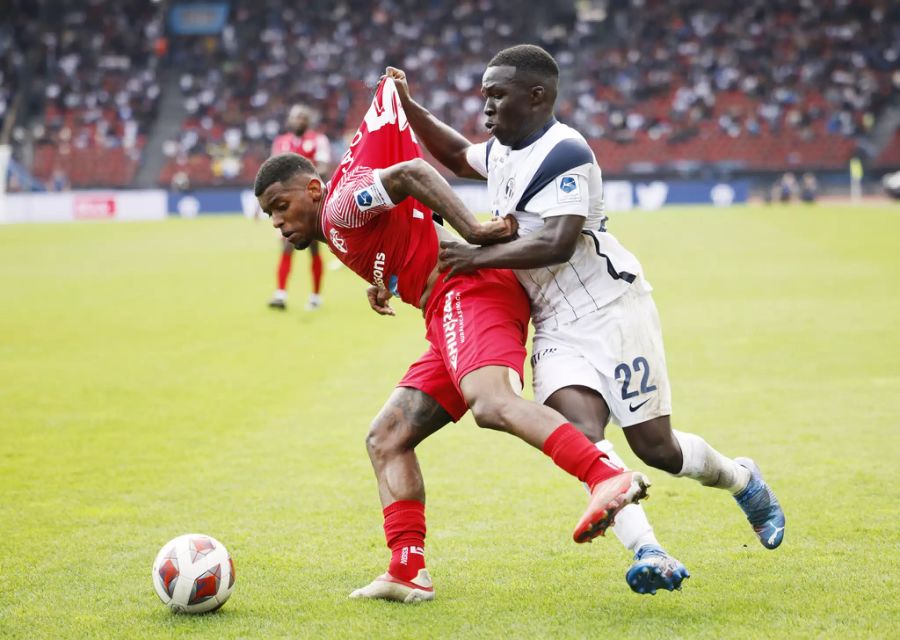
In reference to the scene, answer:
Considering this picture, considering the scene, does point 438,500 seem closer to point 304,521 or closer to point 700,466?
point 304,521

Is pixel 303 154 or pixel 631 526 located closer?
pixel 631 526

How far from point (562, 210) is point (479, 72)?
44138 millimetres

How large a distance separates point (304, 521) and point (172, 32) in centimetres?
4934

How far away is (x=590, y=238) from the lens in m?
5.08

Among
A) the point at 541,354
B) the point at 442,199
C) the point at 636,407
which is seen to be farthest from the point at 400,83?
the point at 636,407

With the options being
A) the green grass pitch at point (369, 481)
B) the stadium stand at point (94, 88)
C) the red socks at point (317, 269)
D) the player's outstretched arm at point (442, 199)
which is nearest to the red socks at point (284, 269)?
the red socks at point (317, 269)

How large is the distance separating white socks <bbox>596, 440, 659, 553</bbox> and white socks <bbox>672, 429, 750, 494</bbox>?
56 centimetres

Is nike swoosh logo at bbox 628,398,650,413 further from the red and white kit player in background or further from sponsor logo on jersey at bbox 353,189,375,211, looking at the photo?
the red and white kit player in background

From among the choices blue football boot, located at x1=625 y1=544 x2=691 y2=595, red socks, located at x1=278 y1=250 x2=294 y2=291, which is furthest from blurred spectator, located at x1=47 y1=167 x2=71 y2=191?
blue football boot, located at x1=625 y1=544 x2=691 y2=595

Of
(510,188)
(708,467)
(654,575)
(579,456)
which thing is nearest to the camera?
(654,575)

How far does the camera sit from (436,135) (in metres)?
5.94

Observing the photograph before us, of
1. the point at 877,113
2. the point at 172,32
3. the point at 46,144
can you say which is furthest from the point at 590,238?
the point at 172,32

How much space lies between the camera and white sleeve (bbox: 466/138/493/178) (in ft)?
18.1

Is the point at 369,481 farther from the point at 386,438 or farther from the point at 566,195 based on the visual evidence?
the point at 566,195
